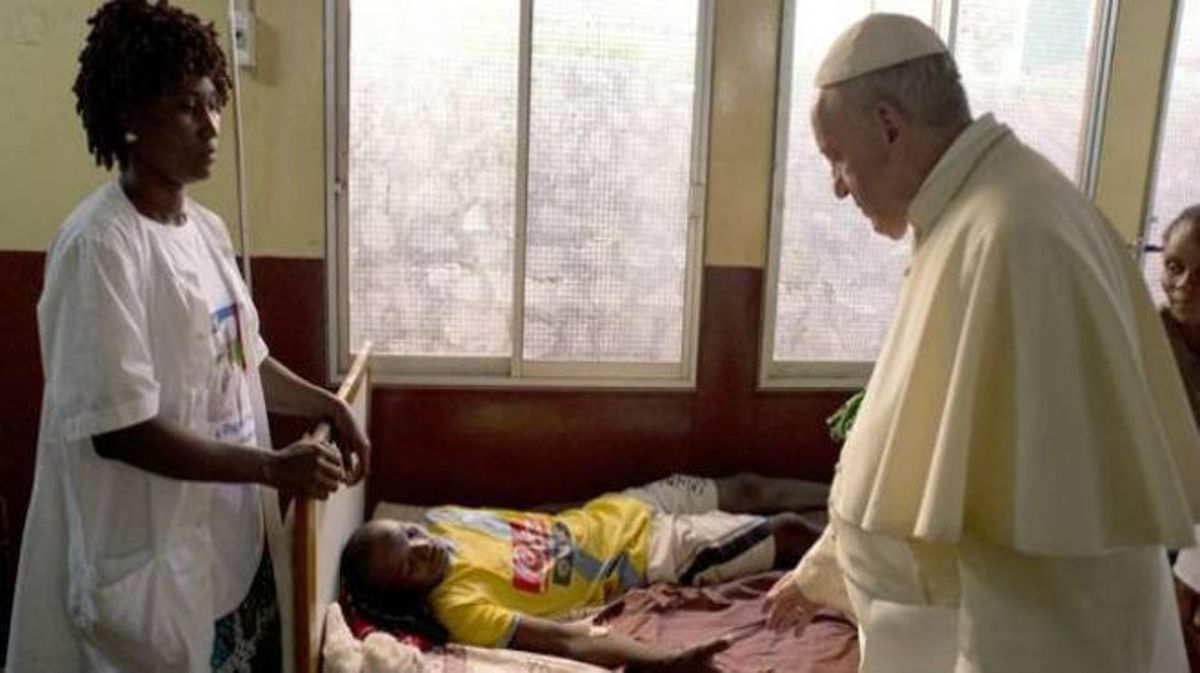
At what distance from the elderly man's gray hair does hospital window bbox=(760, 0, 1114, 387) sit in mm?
1740

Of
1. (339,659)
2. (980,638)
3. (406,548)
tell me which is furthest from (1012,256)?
(406,548)

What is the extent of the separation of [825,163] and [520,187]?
3.18ft

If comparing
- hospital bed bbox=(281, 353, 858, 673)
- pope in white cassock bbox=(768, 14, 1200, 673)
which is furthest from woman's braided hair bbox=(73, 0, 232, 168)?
pope in white cassock bbox=(768, 14, 1200, 673)

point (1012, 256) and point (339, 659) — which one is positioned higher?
point (1012, 256)

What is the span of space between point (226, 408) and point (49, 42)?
5.11 ft

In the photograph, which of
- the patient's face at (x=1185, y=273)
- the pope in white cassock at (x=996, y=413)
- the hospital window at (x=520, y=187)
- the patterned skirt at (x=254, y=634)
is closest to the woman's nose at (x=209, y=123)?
the patterned skirt at (x=254, y=634)

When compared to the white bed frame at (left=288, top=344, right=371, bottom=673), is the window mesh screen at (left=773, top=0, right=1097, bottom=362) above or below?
above

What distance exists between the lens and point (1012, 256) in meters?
0.86

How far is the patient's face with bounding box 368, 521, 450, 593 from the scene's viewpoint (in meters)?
2.04

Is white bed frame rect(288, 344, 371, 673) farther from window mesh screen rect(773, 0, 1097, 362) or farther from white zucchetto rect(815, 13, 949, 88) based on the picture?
window mesh screen rect(773, 0, 1097, 362)

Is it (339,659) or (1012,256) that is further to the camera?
(339,659)

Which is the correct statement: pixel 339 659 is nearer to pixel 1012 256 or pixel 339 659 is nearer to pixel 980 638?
pixel 980 638

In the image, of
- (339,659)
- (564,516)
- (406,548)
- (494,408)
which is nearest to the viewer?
(339,659)

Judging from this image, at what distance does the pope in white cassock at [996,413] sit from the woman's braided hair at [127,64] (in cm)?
89
